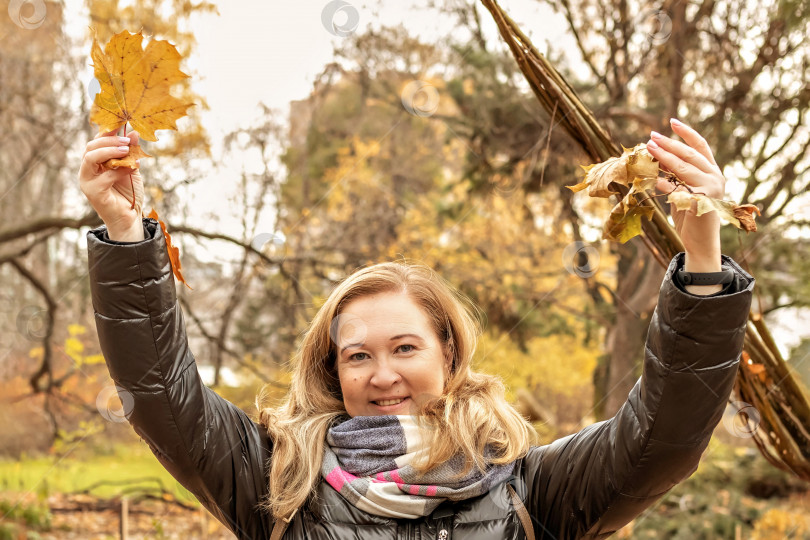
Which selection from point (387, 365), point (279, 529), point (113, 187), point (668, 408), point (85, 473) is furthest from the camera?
point (85, 473)

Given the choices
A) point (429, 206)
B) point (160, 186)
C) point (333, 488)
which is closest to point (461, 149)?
point (429, 206)

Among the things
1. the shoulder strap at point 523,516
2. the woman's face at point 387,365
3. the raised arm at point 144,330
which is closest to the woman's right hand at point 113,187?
the raised arm at point 144,330

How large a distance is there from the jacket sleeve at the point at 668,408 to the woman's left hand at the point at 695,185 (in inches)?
1.8

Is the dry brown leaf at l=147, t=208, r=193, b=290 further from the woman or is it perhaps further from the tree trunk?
the tree trunk

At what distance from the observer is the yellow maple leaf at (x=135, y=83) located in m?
1.38

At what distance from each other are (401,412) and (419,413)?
1.6 inches

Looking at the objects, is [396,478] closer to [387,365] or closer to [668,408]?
[387,365]

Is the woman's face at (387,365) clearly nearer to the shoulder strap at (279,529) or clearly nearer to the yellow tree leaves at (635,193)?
the shoulder strap at (279,529)

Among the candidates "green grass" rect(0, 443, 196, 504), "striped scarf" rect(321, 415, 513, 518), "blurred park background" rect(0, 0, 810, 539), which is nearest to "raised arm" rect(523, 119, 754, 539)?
"striped scarf" rect(321, 415, 513, 518)

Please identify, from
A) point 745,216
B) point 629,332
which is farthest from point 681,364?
point 629,332

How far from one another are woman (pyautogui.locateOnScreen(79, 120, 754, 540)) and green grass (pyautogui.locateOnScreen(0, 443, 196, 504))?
7018mm

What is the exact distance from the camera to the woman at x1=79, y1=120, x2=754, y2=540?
1.35 meters

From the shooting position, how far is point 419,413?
1.81 metres

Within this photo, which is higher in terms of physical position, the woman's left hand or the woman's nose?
the woman's left hand
